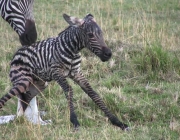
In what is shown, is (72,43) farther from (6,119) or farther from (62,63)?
(6,119)

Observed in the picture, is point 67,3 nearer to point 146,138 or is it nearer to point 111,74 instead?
point 111,74

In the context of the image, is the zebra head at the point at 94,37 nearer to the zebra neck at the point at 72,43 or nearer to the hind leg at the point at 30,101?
the zebra neck at the point at 72,43

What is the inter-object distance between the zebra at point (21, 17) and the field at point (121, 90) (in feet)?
2.67

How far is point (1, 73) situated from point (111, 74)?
172cm

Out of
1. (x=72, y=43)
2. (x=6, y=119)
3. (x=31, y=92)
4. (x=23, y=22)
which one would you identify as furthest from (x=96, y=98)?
(x=23, y=22)

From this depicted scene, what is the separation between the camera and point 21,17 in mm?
6406

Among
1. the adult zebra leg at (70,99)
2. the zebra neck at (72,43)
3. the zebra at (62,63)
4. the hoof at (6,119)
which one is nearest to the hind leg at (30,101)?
the zebra at (62,63)

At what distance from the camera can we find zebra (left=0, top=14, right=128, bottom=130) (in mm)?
5141

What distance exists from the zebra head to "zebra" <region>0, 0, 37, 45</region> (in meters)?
0.92

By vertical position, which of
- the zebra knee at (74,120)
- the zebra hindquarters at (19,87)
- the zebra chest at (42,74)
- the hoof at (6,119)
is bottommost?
the hoof at (6,119)

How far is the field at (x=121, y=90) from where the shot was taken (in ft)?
16.6

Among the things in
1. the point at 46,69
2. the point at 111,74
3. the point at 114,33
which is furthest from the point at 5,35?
the point at 46,69

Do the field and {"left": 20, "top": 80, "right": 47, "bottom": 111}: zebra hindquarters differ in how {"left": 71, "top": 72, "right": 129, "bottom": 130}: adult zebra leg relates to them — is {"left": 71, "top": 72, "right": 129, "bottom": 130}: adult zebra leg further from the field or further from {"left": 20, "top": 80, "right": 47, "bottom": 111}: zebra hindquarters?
{"left": 20, "top": 80, "right": 47, "bottom": 111}: zebra hindquarters

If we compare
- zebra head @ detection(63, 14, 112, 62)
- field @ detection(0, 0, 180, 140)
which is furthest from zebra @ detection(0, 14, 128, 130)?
field @ detection(0, 0, 180, 140)
